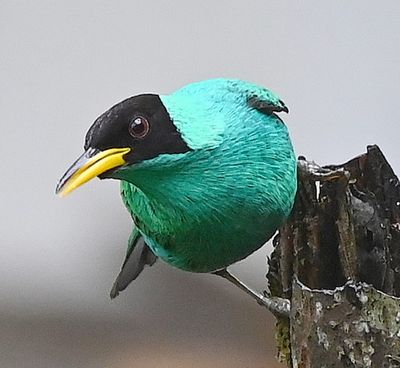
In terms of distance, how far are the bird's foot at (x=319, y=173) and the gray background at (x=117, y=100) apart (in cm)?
32

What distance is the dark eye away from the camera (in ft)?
2.09

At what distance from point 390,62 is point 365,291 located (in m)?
0.59

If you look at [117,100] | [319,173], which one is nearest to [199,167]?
[319,173]

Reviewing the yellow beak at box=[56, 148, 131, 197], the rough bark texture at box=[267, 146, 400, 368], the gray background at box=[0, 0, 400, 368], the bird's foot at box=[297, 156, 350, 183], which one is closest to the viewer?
the yellow beak at box=[56, 148, 131, 197]

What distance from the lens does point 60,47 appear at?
3.94 feet

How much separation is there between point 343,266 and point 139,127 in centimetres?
34

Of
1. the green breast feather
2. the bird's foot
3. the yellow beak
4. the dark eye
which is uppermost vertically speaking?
the dark eye

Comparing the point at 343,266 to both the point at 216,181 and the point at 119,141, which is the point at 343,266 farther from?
the point at 119,141

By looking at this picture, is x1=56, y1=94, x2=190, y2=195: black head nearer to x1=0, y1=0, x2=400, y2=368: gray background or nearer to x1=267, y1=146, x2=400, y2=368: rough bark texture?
x1=267, y1=146, x2=400, y2=368: rough bark texture

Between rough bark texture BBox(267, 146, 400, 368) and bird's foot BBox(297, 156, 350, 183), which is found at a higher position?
bird's foot BBox(297, 156, 350, 183)

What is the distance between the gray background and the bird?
41cm

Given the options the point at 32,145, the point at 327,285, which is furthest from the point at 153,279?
the point at 327,285

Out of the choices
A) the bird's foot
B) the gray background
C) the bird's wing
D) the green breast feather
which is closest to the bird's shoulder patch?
the green breast feather

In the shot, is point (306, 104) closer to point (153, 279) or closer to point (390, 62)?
point (390, 62)
